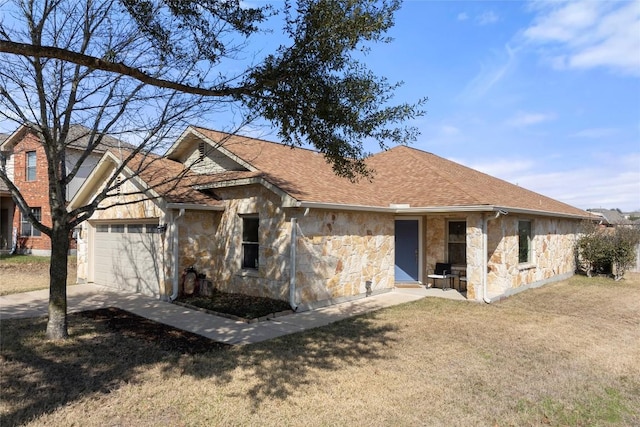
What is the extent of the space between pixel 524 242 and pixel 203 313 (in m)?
11.2

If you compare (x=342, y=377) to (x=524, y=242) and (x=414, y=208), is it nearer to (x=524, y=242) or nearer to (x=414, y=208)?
(x=414, y=208)

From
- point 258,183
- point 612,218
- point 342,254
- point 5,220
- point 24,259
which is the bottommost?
point 24,259

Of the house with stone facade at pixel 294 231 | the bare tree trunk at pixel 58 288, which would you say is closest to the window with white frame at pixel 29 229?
the house with stone facade at pixel 294 231

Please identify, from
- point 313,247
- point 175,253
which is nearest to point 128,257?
point 175,253

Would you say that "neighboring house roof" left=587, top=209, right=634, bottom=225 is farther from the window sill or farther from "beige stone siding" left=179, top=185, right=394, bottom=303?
the window sill

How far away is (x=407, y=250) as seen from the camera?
14398 millimetres

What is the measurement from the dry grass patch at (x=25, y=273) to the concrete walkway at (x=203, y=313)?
4.67 ft

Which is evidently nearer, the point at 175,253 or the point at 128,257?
the point at 175,253

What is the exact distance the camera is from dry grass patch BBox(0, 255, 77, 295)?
13.7 meters

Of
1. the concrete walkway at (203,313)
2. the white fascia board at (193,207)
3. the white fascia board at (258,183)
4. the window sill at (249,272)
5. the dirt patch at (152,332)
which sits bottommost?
the concrete walkway at (203,313)

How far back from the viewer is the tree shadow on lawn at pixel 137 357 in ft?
16.8

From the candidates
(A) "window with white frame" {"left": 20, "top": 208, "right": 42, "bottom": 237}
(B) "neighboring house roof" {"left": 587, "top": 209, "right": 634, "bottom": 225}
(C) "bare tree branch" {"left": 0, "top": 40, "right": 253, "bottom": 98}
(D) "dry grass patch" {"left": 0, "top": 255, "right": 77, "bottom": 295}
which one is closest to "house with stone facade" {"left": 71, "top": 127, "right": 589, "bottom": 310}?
(D) "dry grass patch" {"left": 0, "top": 255, "right": 77, "bottom": 295}

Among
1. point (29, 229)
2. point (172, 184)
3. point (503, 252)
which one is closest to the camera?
point (172, 184)

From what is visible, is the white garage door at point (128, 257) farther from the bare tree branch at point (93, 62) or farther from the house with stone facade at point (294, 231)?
the bare tree branch at point (93, 62)
